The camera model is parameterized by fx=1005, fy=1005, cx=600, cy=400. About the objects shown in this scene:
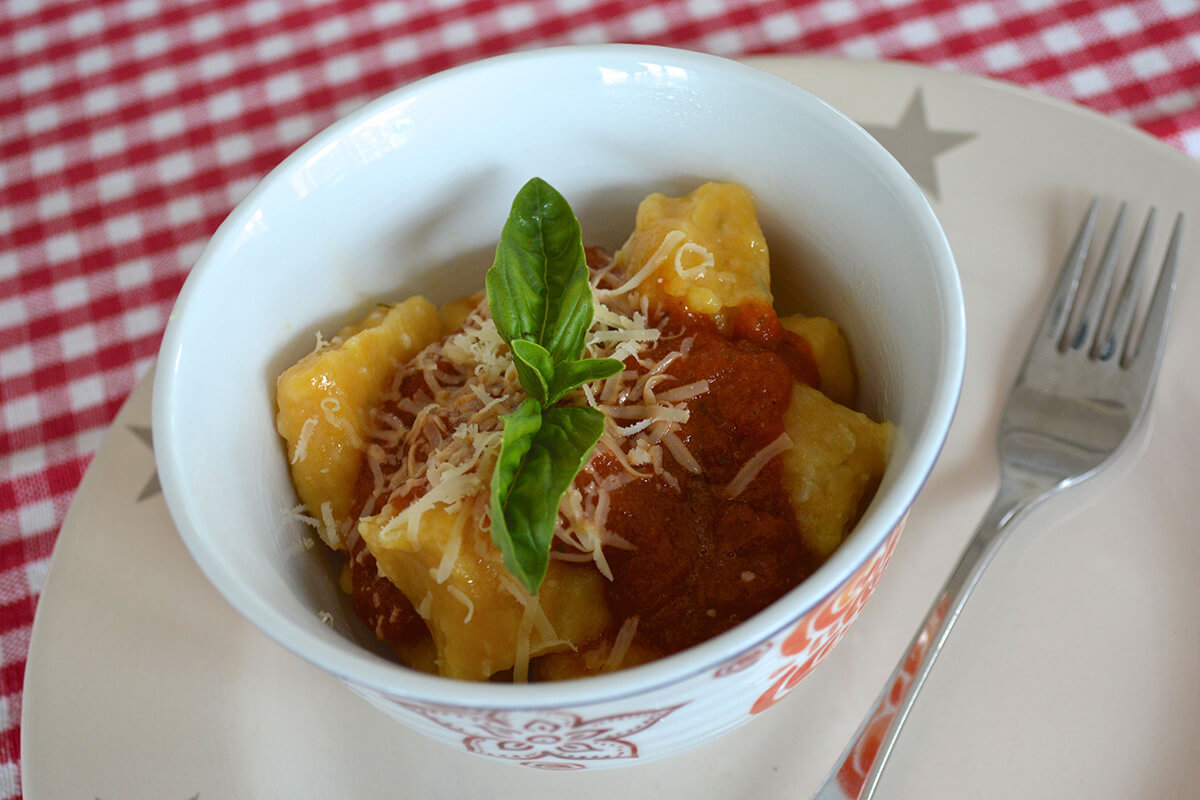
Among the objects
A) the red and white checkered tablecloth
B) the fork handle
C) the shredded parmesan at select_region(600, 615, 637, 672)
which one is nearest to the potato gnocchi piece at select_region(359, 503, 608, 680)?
the shredded parmesan at select_region(600, 615, 637, 672)

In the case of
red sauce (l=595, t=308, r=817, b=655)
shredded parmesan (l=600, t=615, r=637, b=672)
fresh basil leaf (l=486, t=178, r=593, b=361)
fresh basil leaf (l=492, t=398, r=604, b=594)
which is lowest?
shredded parmesan (l=600, t=615, r=637, b=672)

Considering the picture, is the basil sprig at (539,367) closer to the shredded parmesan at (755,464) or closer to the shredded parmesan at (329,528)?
the shredded parmesan at (755,464)

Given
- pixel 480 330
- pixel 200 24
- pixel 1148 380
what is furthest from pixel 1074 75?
pixel 200 24

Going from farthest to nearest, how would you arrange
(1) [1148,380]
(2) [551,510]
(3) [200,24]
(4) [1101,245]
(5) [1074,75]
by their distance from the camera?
(3) [200,24] < (5) [1074,75] < (4) [1101,245] < (1) [1148,380] < (2) [551,510]

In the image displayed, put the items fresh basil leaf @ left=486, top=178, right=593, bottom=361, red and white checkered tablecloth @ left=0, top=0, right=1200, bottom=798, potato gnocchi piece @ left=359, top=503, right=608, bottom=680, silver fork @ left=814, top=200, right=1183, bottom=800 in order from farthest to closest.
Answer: red and white checkered tablecloth @ left=0, top=0, right=1200, bottom=798 → silver fork @ left=814, top=200, right=1183, bottom=800 → fresh basil leaf @ left=486, top=178, right=593, bottom=361 → potato gnocchi piece @ left=359, top=503, right=608, bottom=680

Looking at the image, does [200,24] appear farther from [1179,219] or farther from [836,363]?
[1179,219]

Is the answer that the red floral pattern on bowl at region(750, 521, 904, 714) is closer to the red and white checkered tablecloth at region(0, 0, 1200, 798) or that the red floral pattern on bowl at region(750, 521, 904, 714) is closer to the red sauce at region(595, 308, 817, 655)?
the red sauce at region(595, 308, 817, 655)
